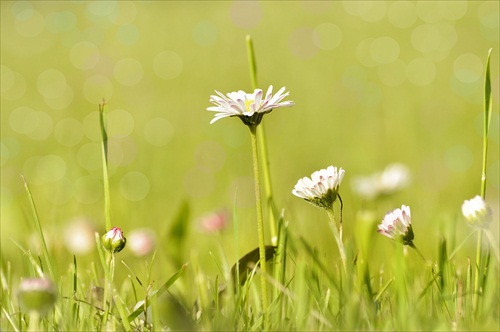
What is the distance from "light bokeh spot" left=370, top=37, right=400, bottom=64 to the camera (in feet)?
17.6

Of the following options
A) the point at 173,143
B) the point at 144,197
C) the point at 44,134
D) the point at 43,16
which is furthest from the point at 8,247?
the point at 43,16

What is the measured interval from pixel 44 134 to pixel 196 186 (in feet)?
5.57

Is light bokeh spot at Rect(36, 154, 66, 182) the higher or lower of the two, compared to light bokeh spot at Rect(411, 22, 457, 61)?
lower

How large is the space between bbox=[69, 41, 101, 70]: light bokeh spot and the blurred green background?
0.02 m

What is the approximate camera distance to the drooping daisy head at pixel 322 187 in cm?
105

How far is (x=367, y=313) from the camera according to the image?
3.11 feet

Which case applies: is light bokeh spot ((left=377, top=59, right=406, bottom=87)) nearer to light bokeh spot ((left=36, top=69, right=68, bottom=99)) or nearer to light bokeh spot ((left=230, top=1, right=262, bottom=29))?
light bokeh spot ((left=230, top=1, right=262, bottom=29))


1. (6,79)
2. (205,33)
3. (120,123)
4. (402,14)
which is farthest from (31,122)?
(402,14)

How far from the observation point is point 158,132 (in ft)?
13.9

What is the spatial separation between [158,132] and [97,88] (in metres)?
1.24

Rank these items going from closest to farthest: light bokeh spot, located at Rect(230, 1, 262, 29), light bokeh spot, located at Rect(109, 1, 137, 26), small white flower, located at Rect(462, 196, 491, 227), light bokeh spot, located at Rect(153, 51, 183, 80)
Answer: small white flower, located at Rect(462, 196, 491, 227) → light bokeh spot, located at Rect(153, 51, 183, 80) → light bokeh spot, located at Rect(230, 1, 262, 29) → light bokeh spot, located at Rect(109, 1, 137, 26)

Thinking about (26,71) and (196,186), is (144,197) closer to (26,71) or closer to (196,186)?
(196,186)

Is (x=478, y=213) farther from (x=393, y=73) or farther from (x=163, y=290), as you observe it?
(x=393, y=73)

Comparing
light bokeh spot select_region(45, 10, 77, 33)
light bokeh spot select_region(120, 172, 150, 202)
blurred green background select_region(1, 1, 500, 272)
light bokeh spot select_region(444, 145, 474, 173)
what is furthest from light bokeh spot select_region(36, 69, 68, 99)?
light bokeh spot select_region(444, 145, 474, 173)
